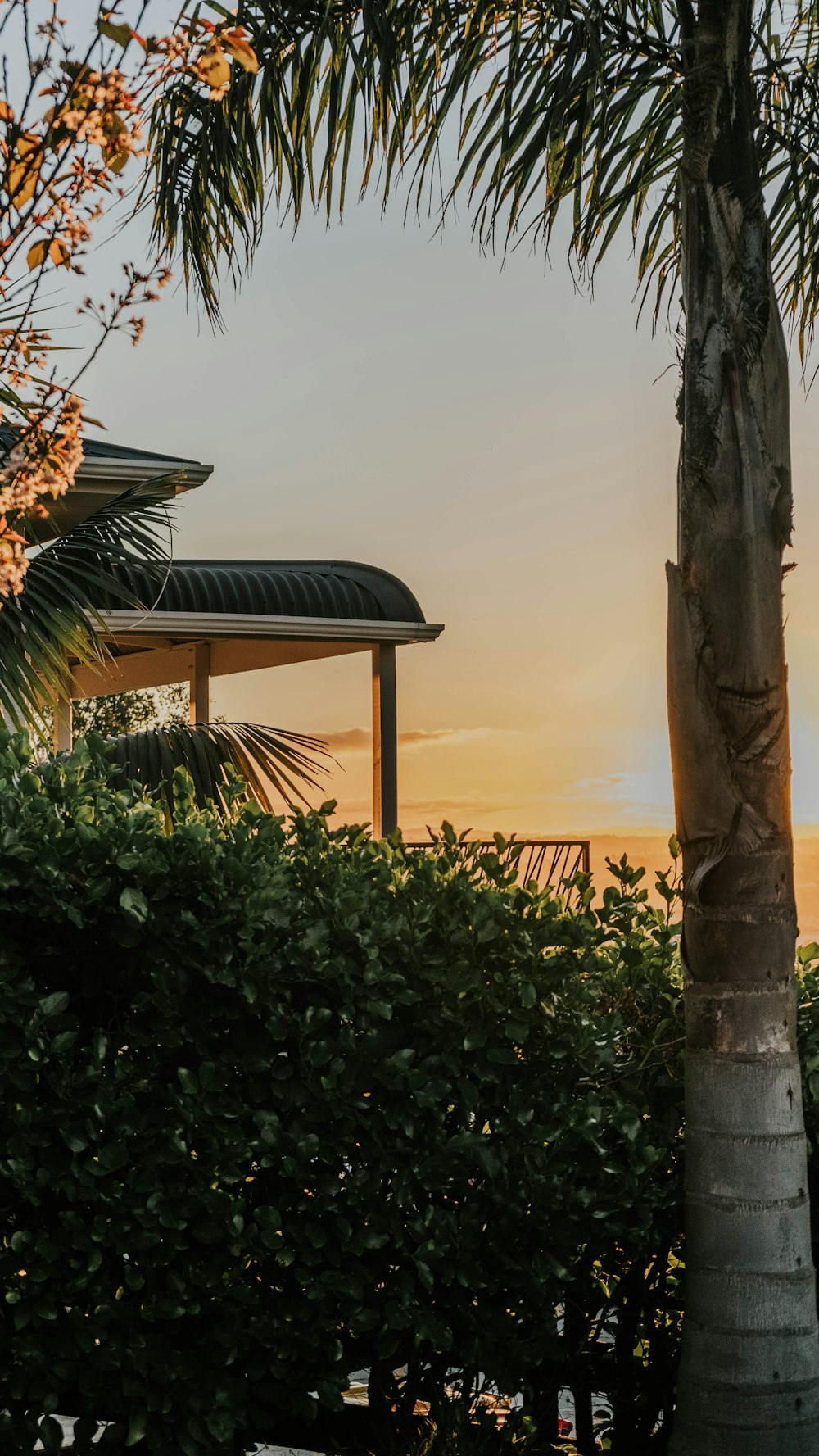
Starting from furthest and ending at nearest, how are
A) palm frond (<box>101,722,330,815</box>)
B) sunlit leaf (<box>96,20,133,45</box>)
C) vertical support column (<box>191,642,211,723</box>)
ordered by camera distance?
vertical support column (<box>191,642,211,723</box>), palm frond (<box>101,722,330,815</box>), sunlit leaf (<box>96,20,133,45</box>)

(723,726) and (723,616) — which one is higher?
(723,616)

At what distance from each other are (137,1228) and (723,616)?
2.24m

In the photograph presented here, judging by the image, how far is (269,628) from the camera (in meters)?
Result: 11.7

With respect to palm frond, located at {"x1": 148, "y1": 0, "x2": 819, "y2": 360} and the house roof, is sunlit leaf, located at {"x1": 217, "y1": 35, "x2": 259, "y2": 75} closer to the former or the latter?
palm frond, located at {"x1": 148, "y1": 0, "x2": 819, "y2": 360}

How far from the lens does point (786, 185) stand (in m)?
4.89

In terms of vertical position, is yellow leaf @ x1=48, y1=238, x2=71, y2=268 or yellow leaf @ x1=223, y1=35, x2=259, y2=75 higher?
yellow leaf @ x1=223, y1=35, x2=259, y2=75

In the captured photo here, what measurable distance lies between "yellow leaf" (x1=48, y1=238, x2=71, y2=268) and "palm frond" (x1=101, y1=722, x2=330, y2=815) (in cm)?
454

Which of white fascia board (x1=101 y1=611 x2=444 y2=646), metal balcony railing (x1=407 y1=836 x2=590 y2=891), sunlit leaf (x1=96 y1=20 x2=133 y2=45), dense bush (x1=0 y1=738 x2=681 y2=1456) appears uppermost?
white fascia board (x1=101 y1=611 x2=444 y2=646)

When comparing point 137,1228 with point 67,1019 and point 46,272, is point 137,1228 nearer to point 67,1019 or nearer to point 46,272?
point 67,1019

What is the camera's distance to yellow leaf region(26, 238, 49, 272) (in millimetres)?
3154

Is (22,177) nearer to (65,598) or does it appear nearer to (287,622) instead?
(65,598)

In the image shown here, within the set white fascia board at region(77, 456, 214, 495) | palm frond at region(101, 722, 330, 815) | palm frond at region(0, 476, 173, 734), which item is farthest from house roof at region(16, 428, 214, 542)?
palm frond at region(101, 722, 330, 815)

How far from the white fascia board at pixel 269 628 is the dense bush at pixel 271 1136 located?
24.6ft

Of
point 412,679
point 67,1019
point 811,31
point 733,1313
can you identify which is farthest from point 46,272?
point 412,679
